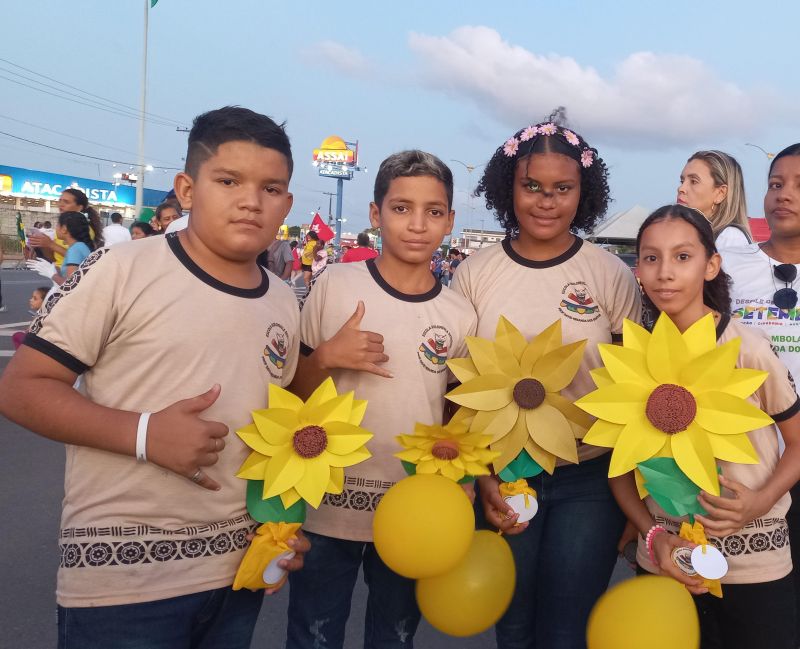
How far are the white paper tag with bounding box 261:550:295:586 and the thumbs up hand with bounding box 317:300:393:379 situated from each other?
502 mm

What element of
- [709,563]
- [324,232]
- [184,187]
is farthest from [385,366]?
[324,232]

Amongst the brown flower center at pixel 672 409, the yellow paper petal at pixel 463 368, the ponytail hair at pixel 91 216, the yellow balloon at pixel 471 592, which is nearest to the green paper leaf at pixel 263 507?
the yellow balloon at pixel 471 592

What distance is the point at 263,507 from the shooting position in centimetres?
155

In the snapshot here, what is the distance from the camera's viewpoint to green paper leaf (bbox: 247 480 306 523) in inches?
60.7

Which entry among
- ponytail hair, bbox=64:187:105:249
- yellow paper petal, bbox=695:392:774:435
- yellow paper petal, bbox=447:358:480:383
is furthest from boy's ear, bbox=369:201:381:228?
ponytail hair, bbox=64:187:105:249

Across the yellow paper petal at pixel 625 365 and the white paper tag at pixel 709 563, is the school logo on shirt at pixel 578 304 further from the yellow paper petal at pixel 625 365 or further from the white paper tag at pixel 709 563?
the white paper tag at pixel 709 563

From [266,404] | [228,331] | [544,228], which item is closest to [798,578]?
[544,228]

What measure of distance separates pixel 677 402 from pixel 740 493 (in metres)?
0.29

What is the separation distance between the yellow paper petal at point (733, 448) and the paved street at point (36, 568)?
151 cm

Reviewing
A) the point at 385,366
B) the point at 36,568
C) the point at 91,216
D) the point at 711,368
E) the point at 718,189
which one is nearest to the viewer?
the point at 711,368

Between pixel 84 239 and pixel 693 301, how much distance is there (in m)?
6.12

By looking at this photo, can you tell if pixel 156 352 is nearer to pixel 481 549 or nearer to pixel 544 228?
pixel 481 549

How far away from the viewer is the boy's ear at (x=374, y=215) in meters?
2.11

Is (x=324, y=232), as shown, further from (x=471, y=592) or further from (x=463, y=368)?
(x=471, y=592)
